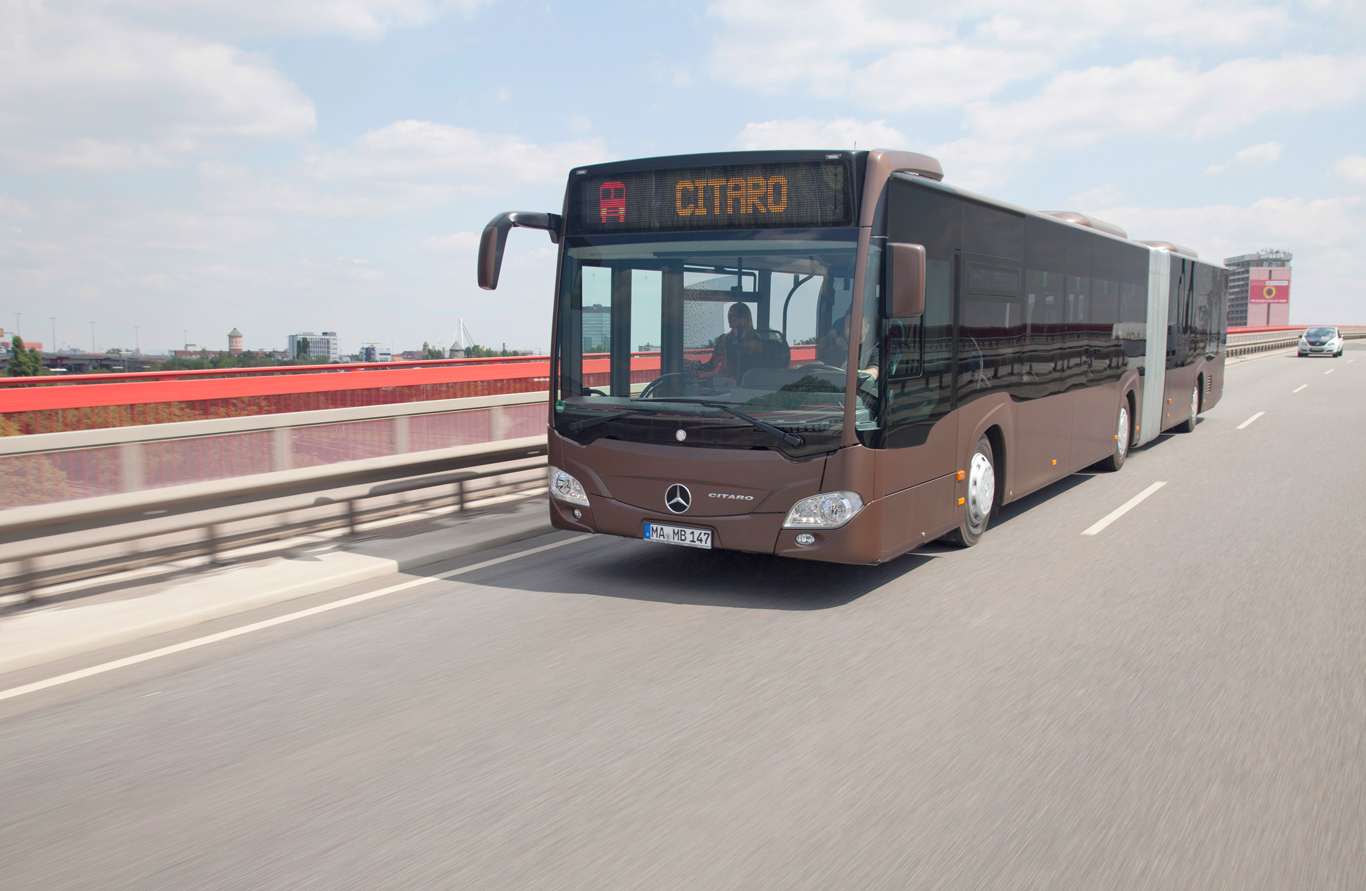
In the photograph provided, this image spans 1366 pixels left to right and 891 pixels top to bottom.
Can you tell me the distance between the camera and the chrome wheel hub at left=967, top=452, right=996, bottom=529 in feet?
25.7

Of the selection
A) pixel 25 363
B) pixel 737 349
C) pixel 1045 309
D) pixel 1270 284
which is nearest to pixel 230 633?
pixel 737 349

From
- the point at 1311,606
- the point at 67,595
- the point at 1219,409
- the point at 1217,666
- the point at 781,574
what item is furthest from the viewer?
the point at 1219,409

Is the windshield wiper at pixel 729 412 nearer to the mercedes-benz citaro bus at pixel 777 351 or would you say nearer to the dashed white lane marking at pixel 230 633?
the mercedes-benz citaro bus at pixel 777 351

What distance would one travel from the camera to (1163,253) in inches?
556

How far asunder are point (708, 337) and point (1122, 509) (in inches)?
201

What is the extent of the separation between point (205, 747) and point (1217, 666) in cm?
468

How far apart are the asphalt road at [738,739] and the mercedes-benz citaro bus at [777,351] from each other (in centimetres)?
62

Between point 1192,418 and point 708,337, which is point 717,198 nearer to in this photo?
point 708,337

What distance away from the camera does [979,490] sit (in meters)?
8.01

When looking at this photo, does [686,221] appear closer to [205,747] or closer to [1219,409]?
[205,747]

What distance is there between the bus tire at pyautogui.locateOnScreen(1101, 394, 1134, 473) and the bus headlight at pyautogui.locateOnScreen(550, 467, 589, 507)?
755cm

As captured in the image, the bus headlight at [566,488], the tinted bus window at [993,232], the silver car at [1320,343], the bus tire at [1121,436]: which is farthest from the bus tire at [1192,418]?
the silver car at [1320,343]

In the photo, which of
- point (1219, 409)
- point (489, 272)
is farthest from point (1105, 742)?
point (1219, 409)

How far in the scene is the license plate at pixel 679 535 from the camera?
6.53m
